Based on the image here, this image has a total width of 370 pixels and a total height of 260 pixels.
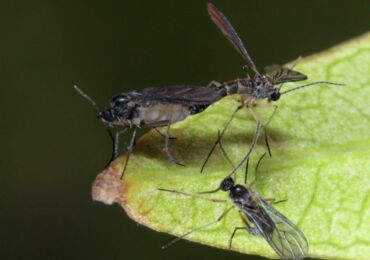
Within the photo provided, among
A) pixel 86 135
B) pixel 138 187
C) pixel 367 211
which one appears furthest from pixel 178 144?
pixel 86 135

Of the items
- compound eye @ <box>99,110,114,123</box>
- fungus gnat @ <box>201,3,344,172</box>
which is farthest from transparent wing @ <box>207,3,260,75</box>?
compound eye @ <box>99,110,114,123</box>

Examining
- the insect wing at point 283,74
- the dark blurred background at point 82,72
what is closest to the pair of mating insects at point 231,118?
the insect wing at point 283,74

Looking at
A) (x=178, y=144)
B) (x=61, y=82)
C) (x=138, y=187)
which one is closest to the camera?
(x=138, y=187)

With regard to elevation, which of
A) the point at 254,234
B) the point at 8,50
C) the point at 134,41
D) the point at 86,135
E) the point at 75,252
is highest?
the point at 8,50

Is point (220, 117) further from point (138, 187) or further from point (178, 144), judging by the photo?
point (138, 187)

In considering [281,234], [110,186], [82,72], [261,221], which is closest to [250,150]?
[261,221]

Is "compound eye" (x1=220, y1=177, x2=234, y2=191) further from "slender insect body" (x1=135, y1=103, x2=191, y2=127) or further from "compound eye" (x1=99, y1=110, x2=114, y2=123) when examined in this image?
"compound eye" (x1=99, y1=110, x2=114, y2=123)

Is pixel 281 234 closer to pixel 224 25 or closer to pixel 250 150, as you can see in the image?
pixel 250 150

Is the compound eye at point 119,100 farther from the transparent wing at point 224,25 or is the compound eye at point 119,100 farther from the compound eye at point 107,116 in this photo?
the transparent wing at point 224,25
